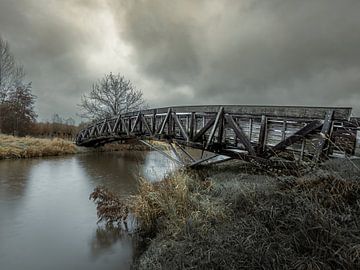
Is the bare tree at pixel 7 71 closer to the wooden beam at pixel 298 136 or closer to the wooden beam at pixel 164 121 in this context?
the wooden beam at pixel 164 121

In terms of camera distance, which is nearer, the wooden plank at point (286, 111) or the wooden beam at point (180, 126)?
the wooden plank at point (286, 111)

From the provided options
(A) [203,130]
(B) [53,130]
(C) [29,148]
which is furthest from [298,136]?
(B) [53,130]

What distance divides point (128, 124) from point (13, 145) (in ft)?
25.2

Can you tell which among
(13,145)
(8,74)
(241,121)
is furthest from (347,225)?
(8,74)

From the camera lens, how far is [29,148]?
15.2 m

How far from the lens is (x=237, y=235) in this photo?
2.81 metres

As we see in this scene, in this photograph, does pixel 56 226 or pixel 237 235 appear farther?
pixel 56 226

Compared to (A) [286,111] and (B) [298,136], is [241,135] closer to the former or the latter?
(A) [286,111]

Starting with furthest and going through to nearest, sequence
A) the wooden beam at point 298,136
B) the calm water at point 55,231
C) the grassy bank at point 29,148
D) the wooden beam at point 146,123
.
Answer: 1. the grassy bank at point 29,148
2. the wooden beam at point 146,123
3. the wooden beam at point 298,136
4. the calm water at point 55,231

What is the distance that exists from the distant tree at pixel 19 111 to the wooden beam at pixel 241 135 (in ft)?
77.2

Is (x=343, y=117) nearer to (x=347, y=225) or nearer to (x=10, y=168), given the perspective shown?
(x=347, y=225)

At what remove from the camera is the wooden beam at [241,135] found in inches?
251

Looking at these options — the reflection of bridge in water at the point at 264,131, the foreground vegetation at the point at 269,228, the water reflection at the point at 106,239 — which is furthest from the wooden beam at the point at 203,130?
the water reflection at the point at 106,239

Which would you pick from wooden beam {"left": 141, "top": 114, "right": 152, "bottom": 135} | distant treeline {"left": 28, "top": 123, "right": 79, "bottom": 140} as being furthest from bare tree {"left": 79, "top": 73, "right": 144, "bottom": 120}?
wooden beam {"left": 141, "top": 114, "right": 152, "bottom": 135}
